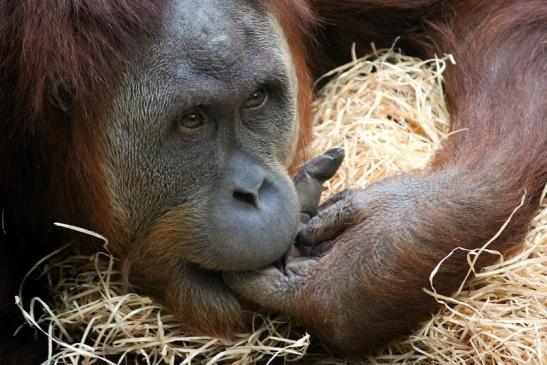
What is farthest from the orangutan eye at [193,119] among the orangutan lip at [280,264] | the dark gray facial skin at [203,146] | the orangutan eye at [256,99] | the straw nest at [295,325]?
the straw nest at [295,325]

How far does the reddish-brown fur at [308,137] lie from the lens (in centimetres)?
227

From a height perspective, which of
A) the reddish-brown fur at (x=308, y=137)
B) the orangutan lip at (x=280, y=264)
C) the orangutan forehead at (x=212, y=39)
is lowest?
the orangutan lip at (x=280, y=264)

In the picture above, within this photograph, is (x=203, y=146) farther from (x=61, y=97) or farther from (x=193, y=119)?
(x=61, y=97)

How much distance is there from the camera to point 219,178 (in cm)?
234

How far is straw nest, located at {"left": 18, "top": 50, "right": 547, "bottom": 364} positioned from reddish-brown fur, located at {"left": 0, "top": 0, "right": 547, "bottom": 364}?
8cm

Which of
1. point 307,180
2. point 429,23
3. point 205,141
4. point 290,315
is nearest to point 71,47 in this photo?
point 205,141

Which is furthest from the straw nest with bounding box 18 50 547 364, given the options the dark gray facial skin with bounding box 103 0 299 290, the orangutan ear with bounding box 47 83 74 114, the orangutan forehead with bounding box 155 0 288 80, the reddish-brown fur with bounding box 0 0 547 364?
the orangutan forehead with bounding box 155 0 288 80

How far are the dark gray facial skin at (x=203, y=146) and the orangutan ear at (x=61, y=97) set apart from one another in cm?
11

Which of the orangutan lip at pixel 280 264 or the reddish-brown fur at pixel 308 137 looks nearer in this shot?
the reddish-brown fur at pixel 308 137

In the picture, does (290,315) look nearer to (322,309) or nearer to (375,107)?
(322,309)

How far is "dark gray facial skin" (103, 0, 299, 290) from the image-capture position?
2293 millimetres

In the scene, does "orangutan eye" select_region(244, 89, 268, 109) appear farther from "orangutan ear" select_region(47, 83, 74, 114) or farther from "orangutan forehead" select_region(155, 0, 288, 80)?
"orangutan ear" select_region(47, 83, 74, 114)

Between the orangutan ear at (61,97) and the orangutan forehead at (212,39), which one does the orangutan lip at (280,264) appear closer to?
the orangutan forehead at (212,39)

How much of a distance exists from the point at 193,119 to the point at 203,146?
72mm
